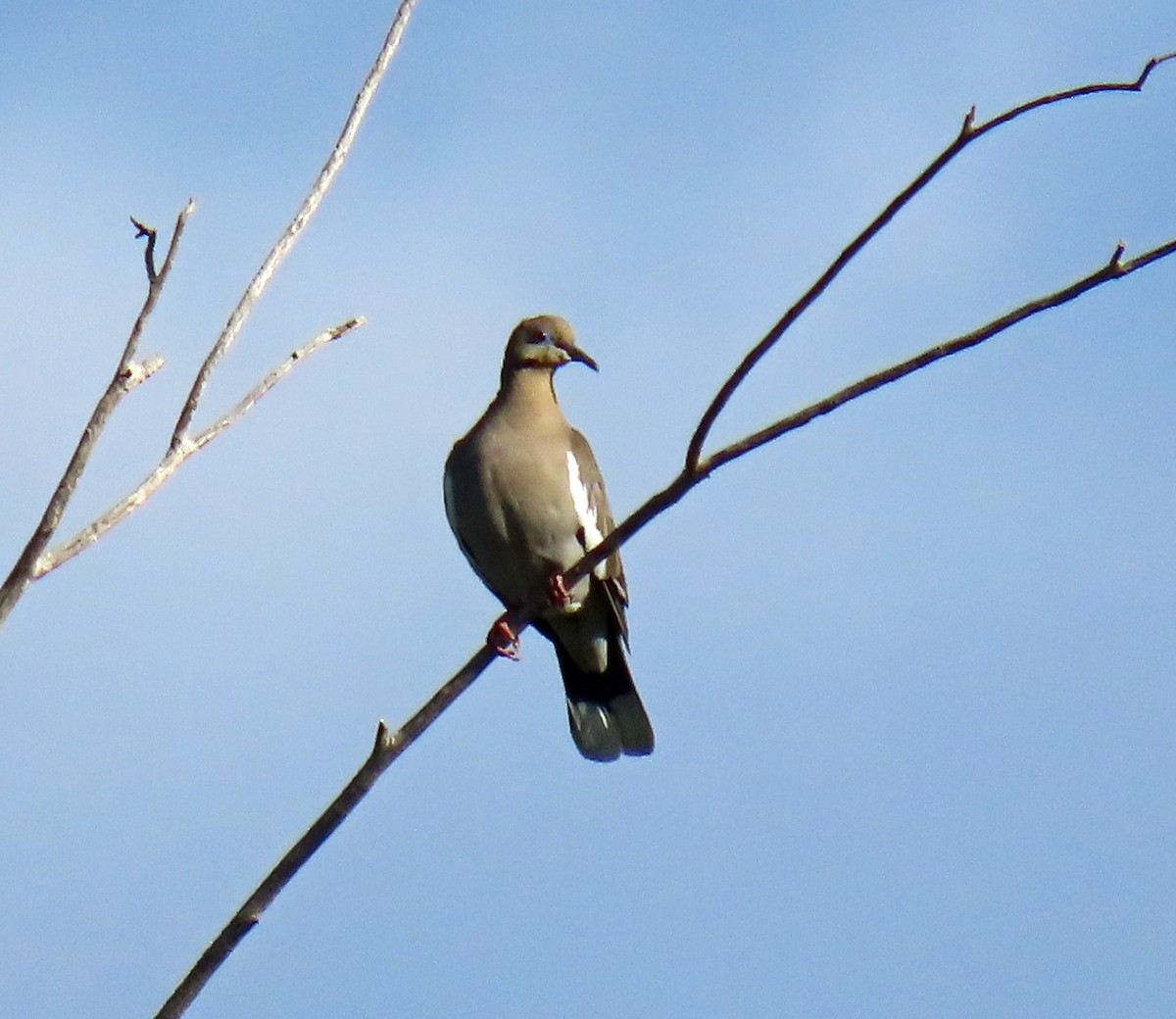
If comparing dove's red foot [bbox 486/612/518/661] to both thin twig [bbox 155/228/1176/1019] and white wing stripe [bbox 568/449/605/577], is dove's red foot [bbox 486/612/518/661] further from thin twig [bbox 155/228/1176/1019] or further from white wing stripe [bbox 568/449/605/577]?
thin twig [bbox 155/228/1176/1019]

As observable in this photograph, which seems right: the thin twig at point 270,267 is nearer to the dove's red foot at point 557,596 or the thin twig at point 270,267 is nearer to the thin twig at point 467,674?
the thin twig at point 467,674

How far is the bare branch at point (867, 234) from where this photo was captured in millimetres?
2742

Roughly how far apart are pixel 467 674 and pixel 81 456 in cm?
83

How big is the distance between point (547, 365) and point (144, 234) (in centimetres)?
335

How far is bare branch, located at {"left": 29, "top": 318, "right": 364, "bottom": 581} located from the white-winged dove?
220 centimetres

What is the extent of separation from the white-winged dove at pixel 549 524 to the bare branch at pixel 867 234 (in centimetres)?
237

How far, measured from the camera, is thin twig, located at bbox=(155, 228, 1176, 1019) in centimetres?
237

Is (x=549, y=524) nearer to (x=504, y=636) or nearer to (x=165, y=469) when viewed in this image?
(x=504, y=636)

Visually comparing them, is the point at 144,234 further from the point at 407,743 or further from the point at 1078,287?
the point at 1078,287

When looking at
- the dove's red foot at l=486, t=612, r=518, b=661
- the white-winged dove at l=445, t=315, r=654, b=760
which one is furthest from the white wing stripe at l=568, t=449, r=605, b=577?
the dove's red foot at l=486, t=612, r=518, b=661

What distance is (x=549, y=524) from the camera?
5.69 m

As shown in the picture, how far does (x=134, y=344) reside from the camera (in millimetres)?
2611

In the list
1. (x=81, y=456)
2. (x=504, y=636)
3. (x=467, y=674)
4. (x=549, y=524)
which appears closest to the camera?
(x=81, y=456)

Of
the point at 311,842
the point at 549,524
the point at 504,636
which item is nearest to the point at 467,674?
the point at 311,842
